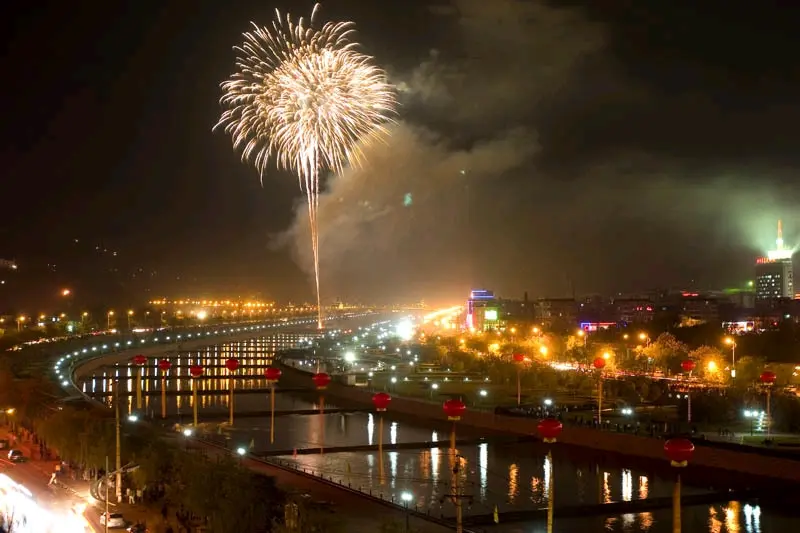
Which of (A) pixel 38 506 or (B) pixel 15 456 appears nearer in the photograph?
A: (A) pixel 38 506

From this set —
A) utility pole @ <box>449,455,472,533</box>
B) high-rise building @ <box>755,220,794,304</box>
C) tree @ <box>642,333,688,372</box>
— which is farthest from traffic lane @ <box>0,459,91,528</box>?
high-rise building @ <box>755,220,794,304</box>

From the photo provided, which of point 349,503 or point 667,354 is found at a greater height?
point 667,354

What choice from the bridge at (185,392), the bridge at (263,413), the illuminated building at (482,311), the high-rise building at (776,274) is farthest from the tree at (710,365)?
the high-rise building at (776,274)

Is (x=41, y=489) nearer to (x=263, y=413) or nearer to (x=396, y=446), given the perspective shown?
(x=396, y=446)

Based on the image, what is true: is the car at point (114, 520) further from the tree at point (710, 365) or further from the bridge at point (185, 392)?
the tree at point (710, 365)

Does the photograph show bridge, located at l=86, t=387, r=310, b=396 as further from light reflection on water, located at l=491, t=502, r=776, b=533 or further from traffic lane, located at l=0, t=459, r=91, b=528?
light reflection on water, located at l=491, t=502, r=776, b=533

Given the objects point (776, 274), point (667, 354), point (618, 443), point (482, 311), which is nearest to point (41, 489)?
point (618, 443)
